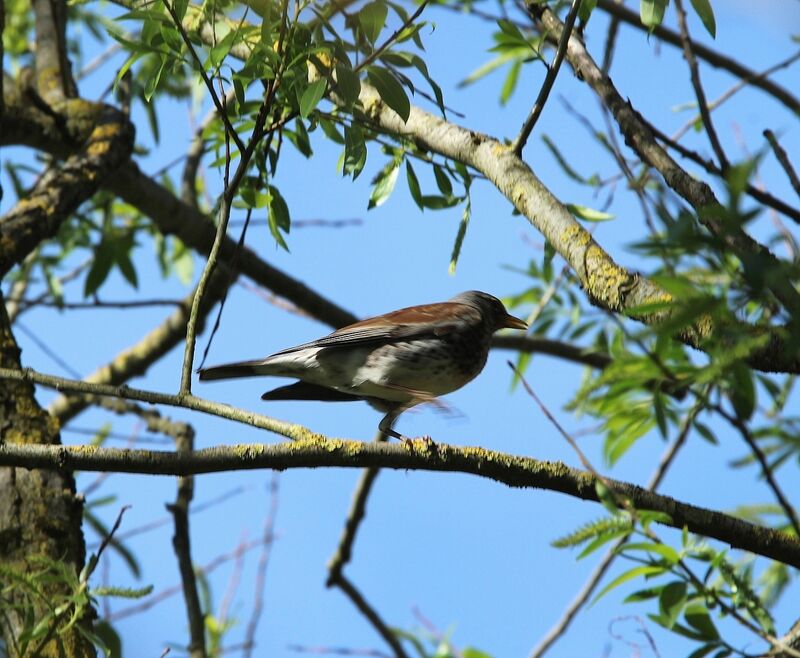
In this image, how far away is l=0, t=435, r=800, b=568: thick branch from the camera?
326cm

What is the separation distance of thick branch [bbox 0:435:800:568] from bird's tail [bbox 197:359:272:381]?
2.38 meters

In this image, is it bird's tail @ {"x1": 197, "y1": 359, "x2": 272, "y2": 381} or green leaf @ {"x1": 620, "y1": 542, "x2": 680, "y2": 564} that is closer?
green leaf @ {"x1": 620, "y1": 542, "x2": 680, "y2": 564}

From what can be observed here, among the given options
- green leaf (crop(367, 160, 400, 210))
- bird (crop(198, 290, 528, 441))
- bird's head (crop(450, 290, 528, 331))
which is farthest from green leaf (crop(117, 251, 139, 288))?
green leaf (crop(367, 160, 400, 210))

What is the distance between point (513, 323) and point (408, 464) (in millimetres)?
3883

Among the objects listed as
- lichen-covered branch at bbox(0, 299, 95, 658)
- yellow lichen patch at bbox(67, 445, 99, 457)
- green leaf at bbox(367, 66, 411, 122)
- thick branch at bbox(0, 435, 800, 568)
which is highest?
green leaf at bbox(367, 66, 411, 122)

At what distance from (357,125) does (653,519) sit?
1.78 m

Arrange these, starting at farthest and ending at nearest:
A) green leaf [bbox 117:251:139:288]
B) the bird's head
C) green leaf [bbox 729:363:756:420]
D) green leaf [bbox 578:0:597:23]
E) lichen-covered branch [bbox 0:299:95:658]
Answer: green leaf [bbox 117:251:139:288] → the bird's head → lichen-covered branch [bbox 0:299:95:658] → green leaf [bbox 578:0:597:23] → green leaf [bbox 729:363:756:420]

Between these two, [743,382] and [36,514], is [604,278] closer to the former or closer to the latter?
[743,382]

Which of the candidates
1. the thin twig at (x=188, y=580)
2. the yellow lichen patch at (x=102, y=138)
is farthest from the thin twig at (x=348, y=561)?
the yellow lichen patch at (x=102, y=138)

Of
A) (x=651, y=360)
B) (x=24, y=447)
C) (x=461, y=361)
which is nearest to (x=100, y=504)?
(x=461, y=361)

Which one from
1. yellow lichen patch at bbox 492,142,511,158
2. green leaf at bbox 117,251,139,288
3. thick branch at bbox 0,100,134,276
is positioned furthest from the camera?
green leaf at bbox 117,251,139,288

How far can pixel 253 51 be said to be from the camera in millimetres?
3328

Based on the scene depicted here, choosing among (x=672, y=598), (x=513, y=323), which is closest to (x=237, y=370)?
(x=513, y=323)

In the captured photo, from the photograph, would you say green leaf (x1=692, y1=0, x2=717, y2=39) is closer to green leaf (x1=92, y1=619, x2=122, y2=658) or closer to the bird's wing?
the bird's wing
